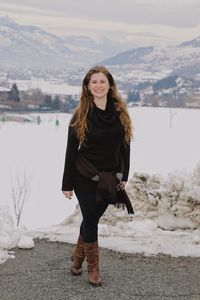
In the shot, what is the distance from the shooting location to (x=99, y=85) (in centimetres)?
455

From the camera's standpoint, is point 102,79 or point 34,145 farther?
point 34,145

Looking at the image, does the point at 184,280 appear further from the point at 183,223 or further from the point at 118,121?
the point at 183,223

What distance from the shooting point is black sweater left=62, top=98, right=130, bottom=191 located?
178 inches

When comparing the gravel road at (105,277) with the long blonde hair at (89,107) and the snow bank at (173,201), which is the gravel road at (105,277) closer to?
the long blonde hair at (89,107)

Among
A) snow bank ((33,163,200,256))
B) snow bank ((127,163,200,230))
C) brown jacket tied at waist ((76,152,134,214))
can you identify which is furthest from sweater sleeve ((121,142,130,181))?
snow bank ((127,163,200,230))

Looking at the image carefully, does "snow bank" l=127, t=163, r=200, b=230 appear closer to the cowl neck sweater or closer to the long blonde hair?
the long blonde hair

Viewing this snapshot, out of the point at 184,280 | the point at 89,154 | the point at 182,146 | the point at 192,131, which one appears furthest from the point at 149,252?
the point at 192,131

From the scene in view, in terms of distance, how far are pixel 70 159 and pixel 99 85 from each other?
66cm

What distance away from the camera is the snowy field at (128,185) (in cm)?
651

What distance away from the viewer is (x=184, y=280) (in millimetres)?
5137

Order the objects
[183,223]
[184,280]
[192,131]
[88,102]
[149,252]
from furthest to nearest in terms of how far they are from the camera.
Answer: [192,131] < [183,223] < [149,252] < [184,280] < [88,102]

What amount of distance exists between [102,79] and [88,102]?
0.22 m

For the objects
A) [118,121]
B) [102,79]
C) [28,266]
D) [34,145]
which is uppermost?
[102,79]

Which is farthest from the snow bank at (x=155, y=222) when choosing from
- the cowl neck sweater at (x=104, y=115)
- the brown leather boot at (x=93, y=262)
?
the cowl neck sweater at (x=104, y=115)
